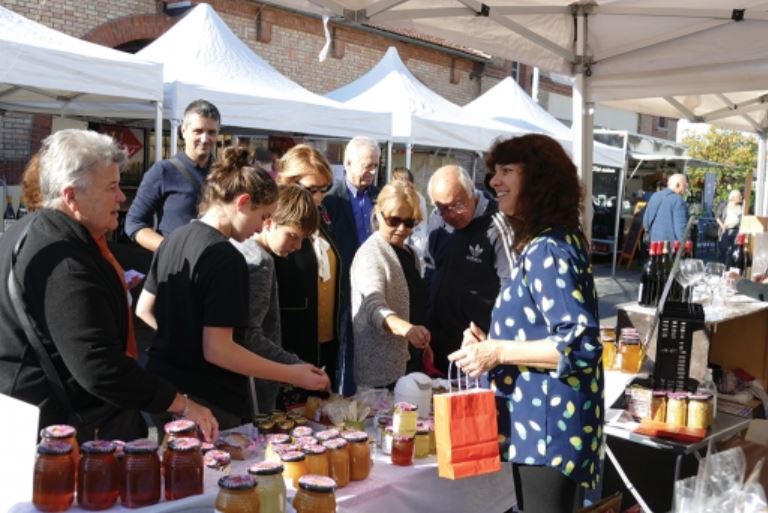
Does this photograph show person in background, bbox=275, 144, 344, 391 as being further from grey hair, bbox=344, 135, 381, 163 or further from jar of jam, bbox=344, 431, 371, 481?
jar of jam, bbox=344, 431, 371, 481

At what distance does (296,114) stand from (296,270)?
5.39 m

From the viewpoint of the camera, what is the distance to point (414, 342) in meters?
2.86

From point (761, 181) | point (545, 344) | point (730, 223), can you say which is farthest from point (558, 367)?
point (730, 223)

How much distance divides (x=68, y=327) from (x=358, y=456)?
849mm

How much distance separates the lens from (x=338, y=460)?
2.06 m

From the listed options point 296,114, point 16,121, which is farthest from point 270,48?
point 296,114

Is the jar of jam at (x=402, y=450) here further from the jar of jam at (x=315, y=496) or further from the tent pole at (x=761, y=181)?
the tent pole at (x=761, y=181)

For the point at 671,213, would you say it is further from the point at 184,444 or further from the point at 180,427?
the point at 184,444

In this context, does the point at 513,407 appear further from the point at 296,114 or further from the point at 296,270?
the point at 296,114

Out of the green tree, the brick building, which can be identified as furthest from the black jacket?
the green tree

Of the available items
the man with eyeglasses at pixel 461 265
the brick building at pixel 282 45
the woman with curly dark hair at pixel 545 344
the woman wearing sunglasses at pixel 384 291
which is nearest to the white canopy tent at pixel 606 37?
the man with eyeglasses at pixel 461 265

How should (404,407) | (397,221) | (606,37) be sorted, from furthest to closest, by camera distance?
(606,37), (397,221), (404,407)

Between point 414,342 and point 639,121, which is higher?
point 639,121

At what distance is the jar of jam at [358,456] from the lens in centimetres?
213
